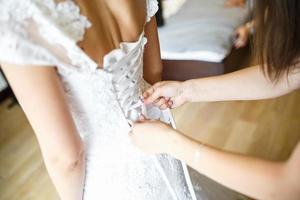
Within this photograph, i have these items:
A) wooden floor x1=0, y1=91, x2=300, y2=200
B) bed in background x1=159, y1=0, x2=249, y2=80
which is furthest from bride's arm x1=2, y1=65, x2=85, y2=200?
bed in background x1=159, y1=0, x2=249, y2=80

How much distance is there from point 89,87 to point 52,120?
0.11 meters

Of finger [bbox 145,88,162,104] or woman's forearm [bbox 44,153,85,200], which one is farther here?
finger [bbox 145,88,162,104]

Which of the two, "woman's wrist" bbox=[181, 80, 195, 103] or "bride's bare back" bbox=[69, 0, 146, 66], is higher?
"bride's bare back" bbox=[69, 0, 146, 66]

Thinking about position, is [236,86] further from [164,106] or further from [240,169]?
[240,169]

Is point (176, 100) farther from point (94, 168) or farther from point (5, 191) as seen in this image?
point (5, 191)

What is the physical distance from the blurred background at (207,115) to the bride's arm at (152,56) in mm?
1026

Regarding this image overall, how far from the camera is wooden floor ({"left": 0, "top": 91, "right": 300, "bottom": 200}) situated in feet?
5.99

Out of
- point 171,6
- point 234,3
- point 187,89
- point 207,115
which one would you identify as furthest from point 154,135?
point 171,6

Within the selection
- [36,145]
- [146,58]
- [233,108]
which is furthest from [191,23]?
[146,58]

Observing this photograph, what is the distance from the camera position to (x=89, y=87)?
70 cm

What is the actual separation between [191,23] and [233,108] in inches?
26.6

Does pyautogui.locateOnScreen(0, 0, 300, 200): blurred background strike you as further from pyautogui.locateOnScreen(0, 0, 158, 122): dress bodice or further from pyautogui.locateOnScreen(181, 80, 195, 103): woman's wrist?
pyautogui.locateOnScreen(0, 0, 158, 122): dress bodice

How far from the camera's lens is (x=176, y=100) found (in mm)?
935

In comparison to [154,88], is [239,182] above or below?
below
